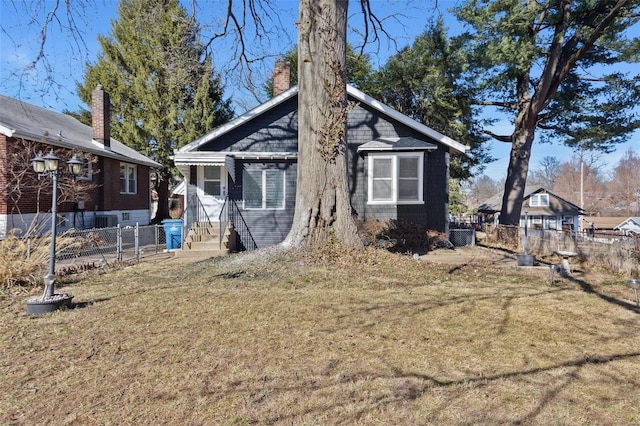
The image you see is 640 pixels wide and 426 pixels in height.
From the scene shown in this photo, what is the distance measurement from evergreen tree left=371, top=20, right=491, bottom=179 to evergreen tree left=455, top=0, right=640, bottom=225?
38.7 inches

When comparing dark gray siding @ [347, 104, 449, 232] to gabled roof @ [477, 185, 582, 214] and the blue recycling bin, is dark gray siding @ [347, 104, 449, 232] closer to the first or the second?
the blue recycling bin

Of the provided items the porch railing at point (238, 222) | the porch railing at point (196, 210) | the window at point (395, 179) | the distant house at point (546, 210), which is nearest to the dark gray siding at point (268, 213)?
the porch railing at point (238, 222)

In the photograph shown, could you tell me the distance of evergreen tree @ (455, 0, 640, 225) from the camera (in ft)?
48.6

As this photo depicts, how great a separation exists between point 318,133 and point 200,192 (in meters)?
6.36

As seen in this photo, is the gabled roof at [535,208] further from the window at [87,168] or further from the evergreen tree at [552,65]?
the window at [87,168]

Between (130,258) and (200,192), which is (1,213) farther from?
(200,192)

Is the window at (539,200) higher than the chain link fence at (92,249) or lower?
higher

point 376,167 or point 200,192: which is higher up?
point 376,167

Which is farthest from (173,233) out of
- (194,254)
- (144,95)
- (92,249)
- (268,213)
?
(144,95)

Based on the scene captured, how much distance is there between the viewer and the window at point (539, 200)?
39688 mm

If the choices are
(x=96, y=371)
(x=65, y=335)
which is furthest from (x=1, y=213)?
(x=96, y=371)

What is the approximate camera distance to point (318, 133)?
841cm

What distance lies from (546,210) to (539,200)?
135 cm

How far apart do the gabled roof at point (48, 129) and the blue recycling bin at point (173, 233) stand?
512 centimetres
